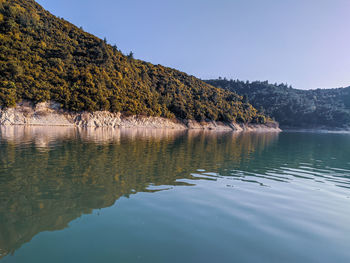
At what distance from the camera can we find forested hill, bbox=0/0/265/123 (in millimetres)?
60531

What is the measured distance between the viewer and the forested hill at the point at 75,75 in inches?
2383

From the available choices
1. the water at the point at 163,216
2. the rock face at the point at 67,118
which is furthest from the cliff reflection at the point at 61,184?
the rock face at the point at 67,118

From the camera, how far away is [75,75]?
241 ft

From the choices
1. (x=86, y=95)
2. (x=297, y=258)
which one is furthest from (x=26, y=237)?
(x=86, y=95)

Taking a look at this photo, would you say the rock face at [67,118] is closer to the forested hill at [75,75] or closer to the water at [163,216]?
the forested hill at [75,75]

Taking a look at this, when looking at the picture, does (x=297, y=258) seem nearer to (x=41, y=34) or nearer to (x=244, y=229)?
(x=244, y=229)

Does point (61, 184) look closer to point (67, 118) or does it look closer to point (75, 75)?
point (67, 118)

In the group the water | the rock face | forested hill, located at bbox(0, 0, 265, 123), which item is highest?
forested hill, located at bbox(0, 0, 265, 123)

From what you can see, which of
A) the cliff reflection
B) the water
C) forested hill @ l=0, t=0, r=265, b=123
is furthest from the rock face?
the water

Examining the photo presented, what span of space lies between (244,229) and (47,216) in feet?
21.9

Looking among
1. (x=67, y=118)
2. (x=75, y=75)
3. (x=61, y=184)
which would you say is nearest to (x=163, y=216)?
(x=61, y=184)

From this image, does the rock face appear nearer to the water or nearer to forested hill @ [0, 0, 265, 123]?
forested hill @ [0, 0, 265, 123]

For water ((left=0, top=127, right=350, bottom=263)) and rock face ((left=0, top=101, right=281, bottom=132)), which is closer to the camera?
water ((left=0, top=127, right=350, bottom=263))

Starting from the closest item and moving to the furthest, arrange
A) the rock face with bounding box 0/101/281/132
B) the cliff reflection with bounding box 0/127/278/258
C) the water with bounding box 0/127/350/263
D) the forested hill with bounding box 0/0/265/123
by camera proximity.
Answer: the water with bounding box 0/127/350/263, the cliff reflection with bounding box 0/127/278/258, the rock face with bounding box 0/101/281/132, the forested hill with bounding box 0/0/265/123
